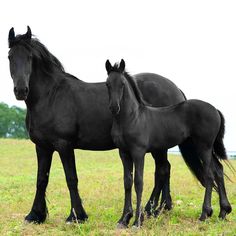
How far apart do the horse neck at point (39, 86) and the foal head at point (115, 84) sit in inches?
55.9

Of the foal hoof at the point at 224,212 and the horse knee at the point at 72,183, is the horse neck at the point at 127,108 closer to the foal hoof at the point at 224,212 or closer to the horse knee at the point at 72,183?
the horse knee at the point at 72,183

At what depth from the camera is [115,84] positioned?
668 centimetres

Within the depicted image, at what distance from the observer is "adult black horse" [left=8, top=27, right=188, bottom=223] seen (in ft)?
24.3

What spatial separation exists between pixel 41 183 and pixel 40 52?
244cm

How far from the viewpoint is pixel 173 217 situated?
26.6 feet

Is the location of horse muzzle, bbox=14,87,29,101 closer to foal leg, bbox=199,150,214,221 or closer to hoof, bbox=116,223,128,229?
hoof, bbox=116,223,128,229

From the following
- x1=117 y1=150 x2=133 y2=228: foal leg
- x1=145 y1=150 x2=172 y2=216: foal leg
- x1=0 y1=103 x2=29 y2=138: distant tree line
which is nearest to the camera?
x1=117 y1=150 x2=133 y2=228: foal leg

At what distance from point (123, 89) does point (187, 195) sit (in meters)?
6.04

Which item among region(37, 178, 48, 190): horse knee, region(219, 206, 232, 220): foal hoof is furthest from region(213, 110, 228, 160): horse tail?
region(37, 178, 48, 190): horse knee

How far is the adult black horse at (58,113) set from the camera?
7.41 meters

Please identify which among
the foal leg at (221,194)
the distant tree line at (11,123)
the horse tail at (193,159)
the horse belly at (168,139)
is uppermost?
the horse belly at (168,139)

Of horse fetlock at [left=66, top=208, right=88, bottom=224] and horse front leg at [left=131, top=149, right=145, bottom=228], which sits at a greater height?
horse front leg at [left=131, top=149, right=145, bottom=228]

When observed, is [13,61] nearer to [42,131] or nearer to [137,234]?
[42,131]

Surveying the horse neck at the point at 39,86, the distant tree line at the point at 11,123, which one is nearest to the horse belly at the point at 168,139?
the horse neck at the point at 39,86
